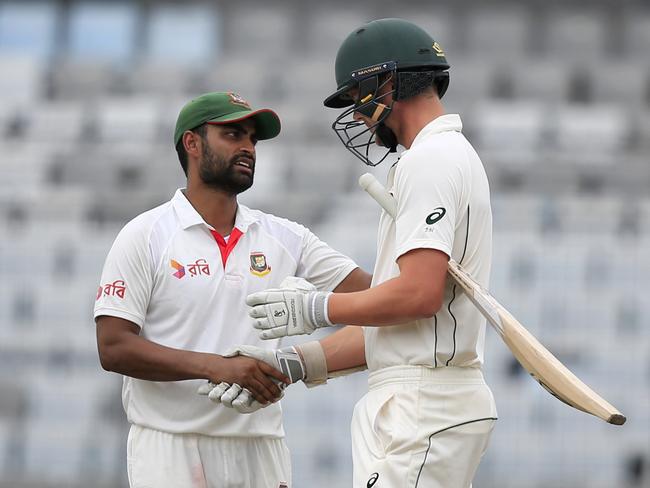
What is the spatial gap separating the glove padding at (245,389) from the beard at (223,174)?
1.84 ft

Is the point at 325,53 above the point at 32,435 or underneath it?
above

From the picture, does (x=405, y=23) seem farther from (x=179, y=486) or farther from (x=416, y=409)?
(x=179, y=486)

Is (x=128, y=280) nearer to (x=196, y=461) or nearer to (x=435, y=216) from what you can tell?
(x=196, y=461)

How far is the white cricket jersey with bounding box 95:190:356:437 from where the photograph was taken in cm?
354

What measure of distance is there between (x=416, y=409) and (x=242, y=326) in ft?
2.86

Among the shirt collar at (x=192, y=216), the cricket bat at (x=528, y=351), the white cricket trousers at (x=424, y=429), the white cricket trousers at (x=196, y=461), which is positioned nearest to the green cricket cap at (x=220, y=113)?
the shirt collar at (x=192, y=216)

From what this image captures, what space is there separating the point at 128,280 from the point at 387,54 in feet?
3.51

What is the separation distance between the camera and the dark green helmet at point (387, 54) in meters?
3.11

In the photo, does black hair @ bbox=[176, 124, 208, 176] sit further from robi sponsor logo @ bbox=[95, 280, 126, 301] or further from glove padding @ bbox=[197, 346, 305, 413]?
glove padding @ bbox=[197, 346, 305, 413]

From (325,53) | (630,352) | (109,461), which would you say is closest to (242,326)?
(109,461)

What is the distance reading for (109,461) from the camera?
8.55 metres

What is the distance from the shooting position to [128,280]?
3510 millimetres

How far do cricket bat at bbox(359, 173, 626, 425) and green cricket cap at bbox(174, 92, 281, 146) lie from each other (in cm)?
86

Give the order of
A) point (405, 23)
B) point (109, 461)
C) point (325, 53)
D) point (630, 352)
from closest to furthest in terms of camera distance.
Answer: point (405, 23) → point (109, 461) → point (630, 352) → point (325, 53)
